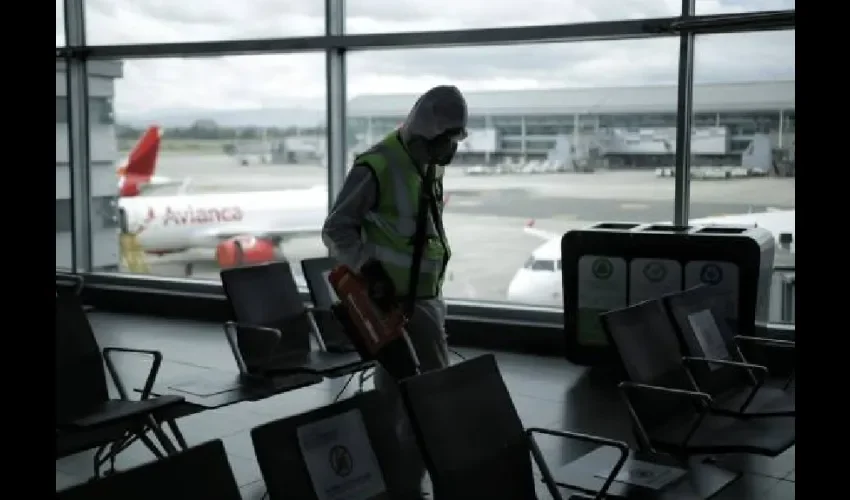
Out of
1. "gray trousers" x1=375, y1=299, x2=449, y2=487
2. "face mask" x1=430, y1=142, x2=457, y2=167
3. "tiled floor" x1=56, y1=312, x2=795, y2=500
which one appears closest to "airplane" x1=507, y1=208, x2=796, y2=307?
"tiled floor" x1=56, y1=312, x2=795, y2=500

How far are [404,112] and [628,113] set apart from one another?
76.6 inches

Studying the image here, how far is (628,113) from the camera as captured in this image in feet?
23.5

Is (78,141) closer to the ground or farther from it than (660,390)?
farther from it

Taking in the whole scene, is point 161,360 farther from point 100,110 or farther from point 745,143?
point 100,110

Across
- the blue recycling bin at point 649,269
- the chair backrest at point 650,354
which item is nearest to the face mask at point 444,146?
the chair backrest at point 650,354

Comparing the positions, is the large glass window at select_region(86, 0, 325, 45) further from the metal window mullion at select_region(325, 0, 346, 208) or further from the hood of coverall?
the hood of coverall

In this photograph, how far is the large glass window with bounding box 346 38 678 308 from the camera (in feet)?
23.3

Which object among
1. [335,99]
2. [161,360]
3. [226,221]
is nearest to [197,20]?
[335,99]

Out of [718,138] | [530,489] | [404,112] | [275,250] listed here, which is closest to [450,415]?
[530,489]

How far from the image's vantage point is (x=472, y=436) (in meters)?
2.73

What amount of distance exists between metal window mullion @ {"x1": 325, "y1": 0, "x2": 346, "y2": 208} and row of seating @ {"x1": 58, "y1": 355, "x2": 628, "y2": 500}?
541cm

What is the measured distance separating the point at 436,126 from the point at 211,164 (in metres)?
6.12
